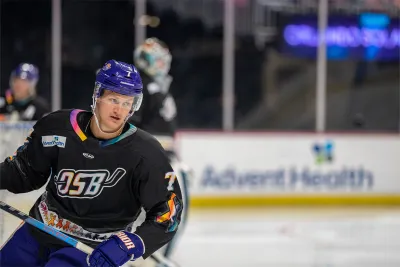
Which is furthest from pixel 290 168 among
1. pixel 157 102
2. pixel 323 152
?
pixel 157 102

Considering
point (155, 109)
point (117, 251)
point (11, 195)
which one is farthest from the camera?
point (155, 109)

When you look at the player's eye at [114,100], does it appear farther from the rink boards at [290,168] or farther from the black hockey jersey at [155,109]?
the rink boards at [290,168]

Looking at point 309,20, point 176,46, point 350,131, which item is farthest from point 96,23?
point 350,131

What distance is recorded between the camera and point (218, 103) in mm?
7625

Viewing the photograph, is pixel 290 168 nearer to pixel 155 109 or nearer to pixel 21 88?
pixel 21 88

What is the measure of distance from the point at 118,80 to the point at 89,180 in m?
0.27

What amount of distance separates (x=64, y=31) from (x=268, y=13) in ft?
6.41

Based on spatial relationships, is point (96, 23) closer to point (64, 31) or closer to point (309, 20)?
point (64, 31)

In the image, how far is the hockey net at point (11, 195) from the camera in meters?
2.35

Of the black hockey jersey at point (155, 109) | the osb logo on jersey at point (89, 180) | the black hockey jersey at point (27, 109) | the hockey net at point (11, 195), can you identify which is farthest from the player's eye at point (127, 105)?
the black hockey jersey at point (27, 109)

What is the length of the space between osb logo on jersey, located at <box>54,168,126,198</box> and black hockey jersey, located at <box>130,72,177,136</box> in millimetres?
1900

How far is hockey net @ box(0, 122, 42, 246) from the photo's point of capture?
2.35m

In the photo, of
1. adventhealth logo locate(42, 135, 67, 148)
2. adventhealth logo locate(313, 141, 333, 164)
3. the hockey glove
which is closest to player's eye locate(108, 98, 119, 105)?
adventhealth logo locate(42, 135, 67, 148)

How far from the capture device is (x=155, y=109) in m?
4.14
